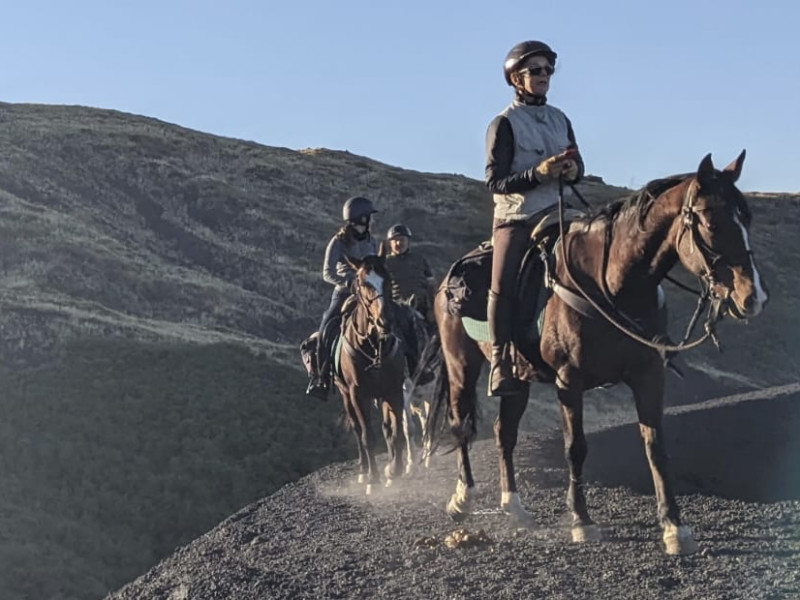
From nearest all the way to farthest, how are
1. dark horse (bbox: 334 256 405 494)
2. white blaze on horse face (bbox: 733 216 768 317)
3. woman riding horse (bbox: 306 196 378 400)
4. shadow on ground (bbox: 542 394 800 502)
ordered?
white blaze on horse face (bbox: 733 216 768 317), shadow on ground (bbox: 542 394 800 502), dark horse (bbox: 334 256 405 494), woman riding horse (bbox: 306 196 378 400)

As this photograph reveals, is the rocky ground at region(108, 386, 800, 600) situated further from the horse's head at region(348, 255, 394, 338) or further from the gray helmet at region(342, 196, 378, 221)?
the gray helmet at region(342, 196, 378, 221)

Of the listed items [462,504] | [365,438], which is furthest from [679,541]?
[365,438]

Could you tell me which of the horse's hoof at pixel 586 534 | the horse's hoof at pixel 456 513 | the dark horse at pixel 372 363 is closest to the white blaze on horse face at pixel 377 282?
the dark horse at pixel 372 363

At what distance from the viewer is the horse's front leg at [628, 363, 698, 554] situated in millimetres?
7926

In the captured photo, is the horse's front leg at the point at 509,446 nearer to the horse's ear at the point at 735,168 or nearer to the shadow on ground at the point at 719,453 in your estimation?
the shadow on ground at the point at 719,453

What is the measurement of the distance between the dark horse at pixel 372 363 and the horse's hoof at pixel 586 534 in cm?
530

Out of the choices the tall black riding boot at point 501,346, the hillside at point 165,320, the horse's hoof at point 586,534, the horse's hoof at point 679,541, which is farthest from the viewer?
the hillside at point 165,320

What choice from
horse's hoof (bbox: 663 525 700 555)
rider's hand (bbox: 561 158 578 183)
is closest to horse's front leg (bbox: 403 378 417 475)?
rider's hand (bbox: 561 158 578 183)

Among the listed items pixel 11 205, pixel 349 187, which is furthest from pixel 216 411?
pixel 349 187

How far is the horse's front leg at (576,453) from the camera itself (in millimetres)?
8328

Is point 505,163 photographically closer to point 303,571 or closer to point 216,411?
point 303,571

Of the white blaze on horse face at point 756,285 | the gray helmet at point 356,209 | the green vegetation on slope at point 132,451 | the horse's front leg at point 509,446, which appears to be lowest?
the green vegetation on slope at point 132,451

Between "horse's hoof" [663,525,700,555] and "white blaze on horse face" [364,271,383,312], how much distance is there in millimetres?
6115

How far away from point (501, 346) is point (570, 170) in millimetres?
1413
